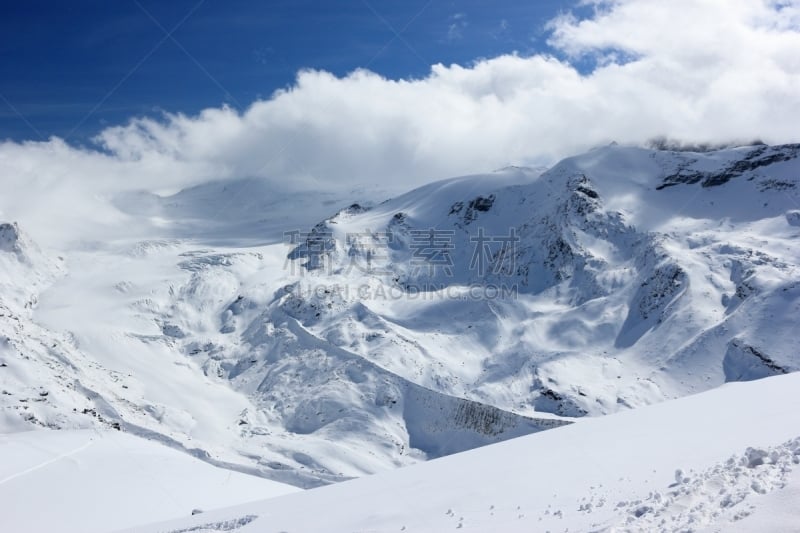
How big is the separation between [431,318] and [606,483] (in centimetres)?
12418

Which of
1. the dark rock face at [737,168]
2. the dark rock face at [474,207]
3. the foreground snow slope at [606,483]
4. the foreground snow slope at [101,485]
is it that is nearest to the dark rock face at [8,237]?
the dark rock face at [474,207]

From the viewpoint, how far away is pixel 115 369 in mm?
121000

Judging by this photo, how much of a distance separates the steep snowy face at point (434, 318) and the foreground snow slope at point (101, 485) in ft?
113

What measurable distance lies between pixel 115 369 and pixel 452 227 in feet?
285

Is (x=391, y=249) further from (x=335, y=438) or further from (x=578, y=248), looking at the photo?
(x=335, y=438)

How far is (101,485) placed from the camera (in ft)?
158

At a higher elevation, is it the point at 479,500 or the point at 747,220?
the point at 479,500

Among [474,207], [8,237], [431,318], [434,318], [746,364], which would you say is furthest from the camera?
[474,207]

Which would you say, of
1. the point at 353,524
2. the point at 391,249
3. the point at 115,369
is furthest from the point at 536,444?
the point at 391,249

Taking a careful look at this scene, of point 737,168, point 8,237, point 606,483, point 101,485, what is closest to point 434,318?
point 737,168

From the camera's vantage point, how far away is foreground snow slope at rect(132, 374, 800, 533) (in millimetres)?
13398

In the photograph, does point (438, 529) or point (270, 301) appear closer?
point (438, 529)

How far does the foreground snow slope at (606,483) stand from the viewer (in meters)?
Answer: 13.4

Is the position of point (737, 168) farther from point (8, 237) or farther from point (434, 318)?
point (8, 237)
